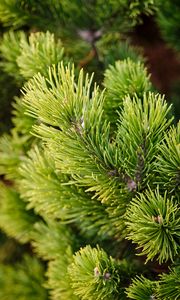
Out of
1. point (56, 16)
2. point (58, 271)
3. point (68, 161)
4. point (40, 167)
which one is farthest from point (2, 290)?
point (56, 16)

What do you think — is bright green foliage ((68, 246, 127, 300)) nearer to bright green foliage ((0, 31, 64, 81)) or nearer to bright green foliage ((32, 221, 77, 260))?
bright green foliage ((32, 221, 77, 260))

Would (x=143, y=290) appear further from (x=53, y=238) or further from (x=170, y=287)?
(x=53, y=238)

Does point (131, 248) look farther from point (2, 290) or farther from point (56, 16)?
point (56, 16)

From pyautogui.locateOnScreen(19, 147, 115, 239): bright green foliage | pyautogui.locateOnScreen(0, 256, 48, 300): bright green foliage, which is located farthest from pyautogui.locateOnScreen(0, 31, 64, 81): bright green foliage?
pyautogui.locateOnScreen(0, 256, 48, 300): bright green foliage

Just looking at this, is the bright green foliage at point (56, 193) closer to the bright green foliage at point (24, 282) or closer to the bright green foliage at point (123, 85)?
the bright green foliage at point (123, 85)

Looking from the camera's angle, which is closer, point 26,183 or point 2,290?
point 26,183

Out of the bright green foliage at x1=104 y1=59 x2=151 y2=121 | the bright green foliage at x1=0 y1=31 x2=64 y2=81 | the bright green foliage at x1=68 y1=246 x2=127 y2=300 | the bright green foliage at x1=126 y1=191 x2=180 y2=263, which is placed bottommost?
the bright green foliage at x1=68 y1=246 x2=127 y2=300

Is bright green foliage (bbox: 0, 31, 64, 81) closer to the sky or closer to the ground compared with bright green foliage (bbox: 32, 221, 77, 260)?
closer to the sky

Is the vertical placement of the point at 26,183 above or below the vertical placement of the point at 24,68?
below
